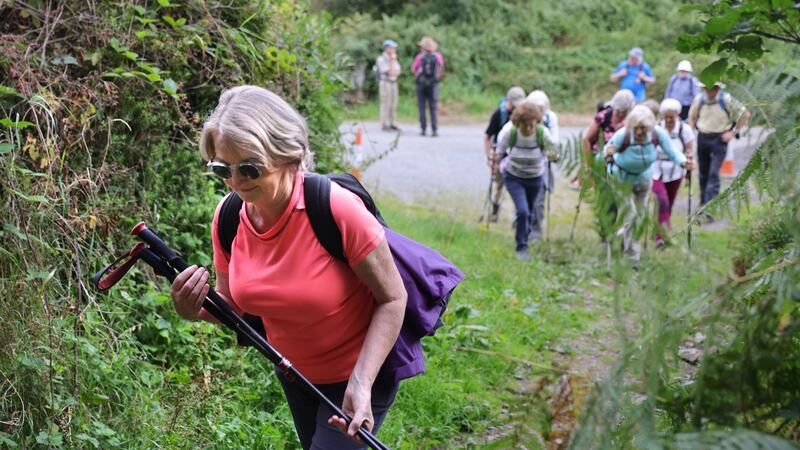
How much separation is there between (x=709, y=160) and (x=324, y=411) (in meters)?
10.8

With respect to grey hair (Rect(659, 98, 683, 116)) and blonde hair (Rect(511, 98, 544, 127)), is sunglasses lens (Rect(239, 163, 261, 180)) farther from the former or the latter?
grey hair (Rect(659, 98, 683, 116))

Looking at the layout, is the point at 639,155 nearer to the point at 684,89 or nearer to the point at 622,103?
the point at 622,103

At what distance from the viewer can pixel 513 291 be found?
8180 millimetres

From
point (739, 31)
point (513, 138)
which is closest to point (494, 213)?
point (513, 138)

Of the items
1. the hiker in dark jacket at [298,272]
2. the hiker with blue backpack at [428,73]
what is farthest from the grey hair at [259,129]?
the hiker with blue backpack at [428,73]

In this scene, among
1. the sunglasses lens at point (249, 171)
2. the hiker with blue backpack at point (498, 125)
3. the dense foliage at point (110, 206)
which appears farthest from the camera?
the hiker with blue backpack at point (498, 125)

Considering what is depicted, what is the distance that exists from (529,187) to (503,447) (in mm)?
8903

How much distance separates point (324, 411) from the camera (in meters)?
3.09

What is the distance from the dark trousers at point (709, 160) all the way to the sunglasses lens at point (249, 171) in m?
10.5

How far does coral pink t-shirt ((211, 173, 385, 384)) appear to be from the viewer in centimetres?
286

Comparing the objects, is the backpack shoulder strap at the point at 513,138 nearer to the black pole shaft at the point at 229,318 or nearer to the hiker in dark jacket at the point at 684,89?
the hiker in dark jacket at the point at 684,89

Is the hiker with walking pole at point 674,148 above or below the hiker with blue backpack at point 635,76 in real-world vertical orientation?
above

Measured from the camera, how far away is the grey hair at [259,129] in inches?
111

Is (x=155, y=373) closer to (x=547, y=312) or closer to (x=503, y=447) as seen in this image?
(x=503, y=447)
